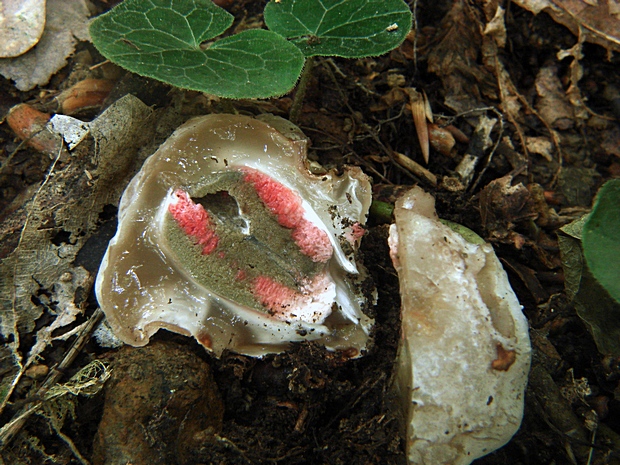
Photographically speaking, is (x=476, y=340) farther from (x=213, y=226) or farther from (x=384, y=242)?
(x=213, y=226)

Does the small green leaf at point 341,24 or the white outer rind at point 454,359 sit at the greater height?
the small green leaf at point 341,24

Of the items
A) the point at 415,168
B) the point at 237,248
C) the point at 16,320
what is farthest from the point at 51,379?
the point at 415,168

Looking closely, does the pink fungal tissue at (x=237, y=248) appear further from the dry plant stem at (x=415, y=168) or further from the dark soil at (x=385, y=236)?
the dry plant stem at (x=415, y=168)

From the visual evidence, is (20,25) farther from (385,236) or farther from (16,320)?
(385,236)

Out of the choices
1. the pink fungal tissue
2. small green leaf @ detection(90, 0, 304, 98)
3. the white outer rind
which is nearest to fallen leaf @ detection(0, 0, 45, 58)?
small green leaf @ detection(90, 0, 304, 98)

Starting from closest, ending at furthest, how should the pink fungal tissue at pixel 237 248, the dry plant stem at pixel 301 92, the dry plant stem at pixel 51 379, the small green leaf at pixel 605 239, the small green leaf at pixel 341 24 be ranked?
the small green leaf at pixel 605 239
the dry plant stem at pixel 51 379
the pink fungal tissue at pixel 237 248
the small green leaf at pixel 341 24
the dry plant stem at pixel 301 92

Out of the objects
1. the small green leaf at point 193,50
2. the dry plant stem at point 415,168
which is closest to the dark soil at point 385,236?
the dry plant stem at point 415,168
